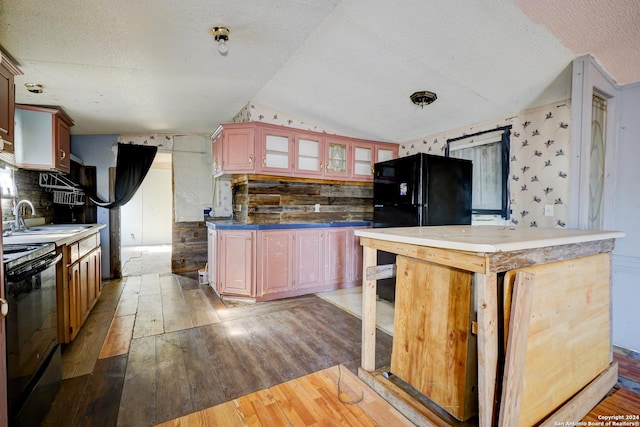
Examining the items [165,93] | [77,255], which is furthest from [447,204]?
[77,255]

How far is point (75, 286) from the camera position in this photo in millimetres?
2436

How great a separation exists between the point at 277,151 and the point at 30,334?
8.86 ft

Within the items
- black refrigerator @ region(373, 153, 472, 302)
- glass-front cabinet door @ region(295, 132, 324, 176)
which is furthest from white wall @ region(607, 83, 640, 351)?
glass-front cabinet door @ region(295, 132, 324, 176)

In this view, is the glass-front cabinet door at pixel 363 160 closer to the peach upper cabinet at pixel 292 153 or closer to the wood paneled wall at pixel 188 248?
the peach upper cabinet at pixel 292 153

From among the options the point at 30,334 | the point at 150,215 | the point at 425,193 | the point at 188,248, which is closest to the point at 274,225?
the point at 425,193

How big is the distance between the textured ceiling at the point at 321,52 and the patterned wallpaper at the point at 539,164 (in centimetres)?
14

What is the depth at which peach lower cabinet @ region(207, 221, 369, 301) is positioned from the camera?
11.2 ft

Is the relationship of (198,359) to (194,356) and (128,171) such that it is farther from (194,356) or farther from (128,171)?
(128,171)

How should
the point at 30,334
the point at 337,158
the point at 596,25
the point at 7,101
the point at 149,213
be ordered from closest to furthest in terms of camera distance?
the point at 30,334, the point at 596,25, the point at 7,101, the point at 337,158, the point at 149,213

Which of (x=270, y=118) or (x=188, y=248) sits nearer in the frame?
(x=270, y=118)

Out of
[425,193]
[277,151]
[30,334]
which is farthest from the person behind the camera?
[277,151]

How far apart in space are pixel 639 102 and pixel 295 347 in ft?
11.0

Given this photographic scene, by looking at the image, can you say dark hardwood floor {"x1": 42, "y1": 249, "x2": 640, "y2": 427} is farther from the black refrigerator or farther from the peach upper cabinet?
the peach upper cabinet

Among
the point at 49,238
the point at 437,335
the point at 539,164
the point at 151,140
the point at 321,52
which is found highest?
the point at 321,52
